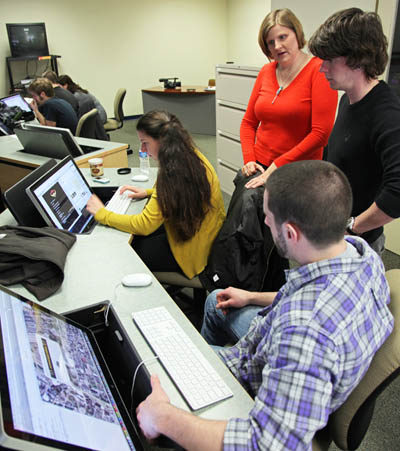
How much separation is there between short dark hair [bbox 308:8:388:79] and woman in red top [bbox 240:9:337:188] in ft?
1.77

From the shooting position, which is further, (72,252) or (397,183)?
(72,252)

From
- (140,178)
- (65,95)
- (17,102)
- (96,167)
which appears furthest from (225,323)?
(17,102)

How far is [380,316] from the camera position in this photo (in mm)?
868

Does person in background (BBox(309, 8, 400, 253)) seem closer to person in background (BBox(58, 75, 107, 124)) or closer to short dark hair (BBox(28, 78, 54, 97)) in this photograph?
short dark hair (BBox(28, 78, 54, 97))

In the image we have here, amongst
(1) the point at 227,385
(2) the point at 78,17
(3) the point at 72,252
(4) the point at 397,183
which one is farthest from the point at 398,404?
(2) the point at 78,17

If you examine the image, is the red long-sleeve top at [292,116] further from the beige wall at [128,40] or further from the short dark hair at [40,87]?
the beige wall at [128,40]

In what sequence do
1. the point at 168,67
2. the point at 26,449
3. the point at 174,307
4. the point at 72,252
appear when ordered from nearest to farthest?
the point at 26,449 < the point at 174,307 < the point at 72,252 < the point at 168,67

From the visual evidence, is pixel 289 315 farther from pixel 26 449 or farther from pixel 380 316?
pixel 26 449

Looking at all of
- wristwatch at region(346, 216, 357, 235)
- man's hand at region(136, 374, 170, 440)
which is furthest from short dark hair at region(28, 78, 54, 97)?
man's hand at region(136, 374, 170, 440)

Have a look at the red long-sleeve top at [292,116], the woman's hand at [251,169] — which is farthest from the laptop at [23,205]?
the red long-sleeve top at [292,116]

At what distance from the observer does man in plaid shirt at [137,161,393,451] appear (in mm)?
745

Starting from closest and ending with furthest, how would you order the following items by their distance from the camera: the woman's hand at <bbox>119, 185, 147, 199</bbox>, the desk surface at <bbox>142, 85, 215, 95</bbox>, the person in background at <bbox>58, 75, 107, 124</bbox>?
the woman's hand at <bbox>119, 185, 147, 199</bbox>
the person in background at <bbox>58, 75, 107, 124</bbox>
the desk surface at <bbox>142, 85, 215, 95</bbox>

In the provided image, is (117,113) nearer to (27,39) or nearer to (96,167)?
(27,39)

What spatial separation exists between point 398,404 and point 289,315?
1.28 meters
